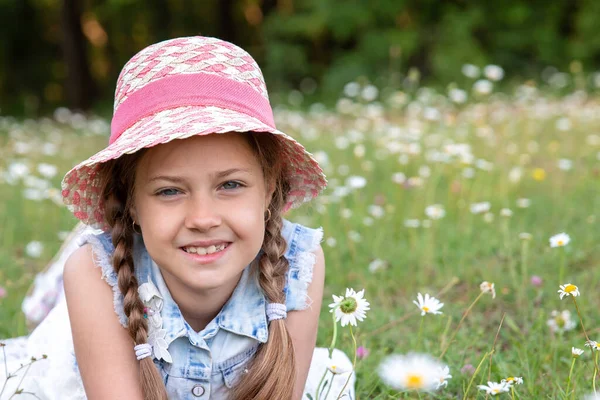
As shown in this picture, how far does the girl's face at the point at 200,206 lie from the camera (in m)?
1.55

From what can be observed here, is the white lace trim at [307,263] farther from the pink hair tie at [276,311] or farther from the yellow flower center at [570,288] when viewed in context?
the yellow flower center at [570,288]

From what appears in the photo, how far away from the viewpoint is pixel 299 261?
1.92 metres

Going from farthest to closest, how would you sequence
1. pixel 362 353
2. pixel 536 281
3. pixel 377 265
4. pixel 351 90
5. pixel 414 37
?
pixel 414 37
pixel 351 90
pixel 377 265
pixel 536 281
pixel 362 353

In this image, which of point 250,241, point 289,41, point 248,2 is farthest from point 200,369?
point 248,2

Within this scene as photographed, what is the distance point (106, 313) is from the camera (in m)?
1.68

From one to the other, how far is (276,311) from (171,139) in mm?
549

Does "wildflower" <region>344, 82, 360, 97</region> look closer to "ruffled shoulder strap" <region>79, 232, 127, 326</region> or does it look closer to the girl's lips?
"ruffled shoulder strap" <region>79, 232, 127, 326</region>

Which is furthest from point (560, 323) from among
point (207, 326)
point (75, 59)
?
point (75, 59)

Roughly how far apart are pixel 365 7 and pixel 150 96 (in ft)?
29.5

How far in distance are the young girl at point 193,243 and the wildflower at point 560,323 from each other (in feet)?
2.52

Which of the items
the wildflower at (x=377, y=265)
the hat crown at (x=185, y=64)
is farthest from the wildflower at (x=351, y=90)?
the hat crown at (x=185, y=64)

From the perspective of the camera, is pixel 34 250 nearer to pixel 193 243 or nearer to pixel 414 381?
pixel 193 243

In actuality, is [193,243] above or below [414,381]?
above

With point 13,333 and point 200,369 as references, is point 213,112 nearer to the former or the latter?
point 200,369
